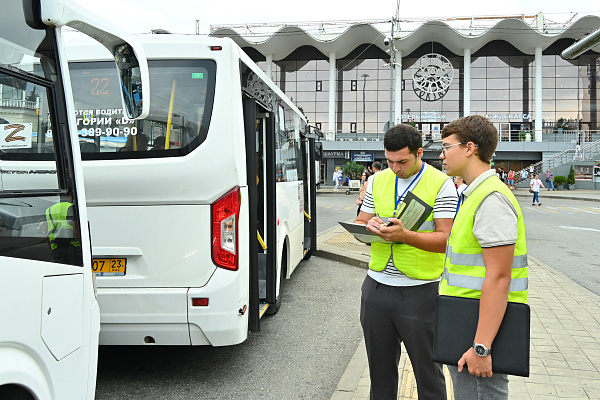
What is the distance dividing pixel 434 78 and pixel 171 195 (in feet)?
171

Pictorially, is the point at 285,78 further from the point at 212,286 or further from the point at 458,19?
the point at 212,286

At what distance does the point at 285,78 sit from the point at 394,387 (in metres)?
53.9

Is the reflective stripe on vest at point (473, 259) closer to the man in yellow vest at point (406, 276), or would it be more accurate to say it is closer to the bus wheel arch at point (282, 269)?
the man in yellow vest at point (406, 276)

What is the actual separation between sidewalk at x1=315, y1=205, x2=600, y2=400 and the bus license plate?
187 cm

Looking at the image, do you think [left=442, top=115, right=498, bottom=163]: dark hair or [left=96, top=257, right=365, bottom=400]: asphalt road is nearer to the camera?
[left=442, top=115, right=498, bottom=163]: dark hair

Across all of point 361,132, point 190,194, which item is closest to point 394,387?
point 190,194

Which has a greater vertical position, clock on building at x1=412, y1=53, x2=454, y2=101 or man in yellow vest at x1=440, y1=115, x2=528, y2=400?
clock on building at x1=412, y1=53, x2=454, y2=101

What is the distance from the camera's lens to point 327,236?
42.9ft

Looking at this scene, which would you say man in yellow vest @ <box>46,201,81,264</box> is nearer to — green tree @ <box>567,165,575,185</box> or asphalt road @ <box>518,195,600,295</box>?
asphalt road @ <box>518,195,600,295</box>

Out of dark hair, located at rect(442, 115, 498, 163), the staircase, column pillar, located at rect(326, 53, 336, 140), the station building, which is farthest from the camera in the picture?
column pillar, located at rect(326, 53, 336, 140)

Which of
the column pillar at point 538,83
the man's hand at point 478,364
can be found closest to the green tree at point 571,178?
the column pillar at point 538,83

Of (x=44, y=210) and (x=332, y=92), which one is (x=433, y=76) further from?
(x=44, y=210)

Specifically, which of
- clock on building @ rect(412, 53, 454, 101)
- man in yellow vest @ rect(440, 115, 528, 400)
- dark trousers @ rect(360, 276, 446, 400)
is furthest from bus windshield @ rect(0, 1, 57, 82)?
clock on building @ rect(412, 53, 454, 101)

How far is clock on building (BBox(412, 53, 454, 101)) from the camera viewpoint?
52.5m
